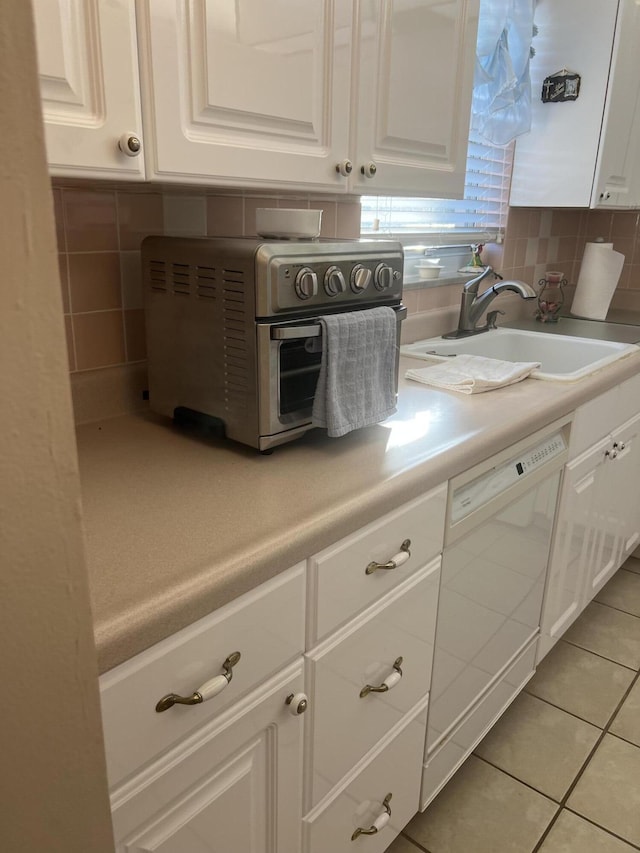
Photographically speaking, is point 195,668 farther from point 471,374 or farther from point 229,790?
point 471,374

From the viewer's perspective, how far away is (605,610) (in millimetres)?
2371

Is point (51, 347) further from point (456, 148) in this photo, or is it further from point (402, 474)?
point (456, 148)

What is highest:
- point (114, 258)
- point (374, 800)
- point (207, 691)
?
point (114, 258)

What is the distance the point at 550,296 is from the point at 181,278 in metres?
2.16

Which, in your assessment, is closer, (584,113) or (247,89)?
(247,89)

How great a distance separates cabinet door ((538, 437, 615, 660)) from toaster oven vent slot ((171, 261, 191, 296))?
1.09 m

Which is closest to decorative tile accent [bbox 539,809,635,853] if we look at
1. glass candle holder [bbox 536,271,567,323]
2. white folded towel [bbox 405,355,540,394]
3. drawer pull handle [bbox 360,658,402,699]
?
drawer pull handle [bbox 360,658,402,699]

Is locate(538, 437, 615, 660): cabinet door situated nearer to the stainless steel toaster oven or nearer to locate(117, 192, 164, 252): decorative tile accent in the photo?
the stainless steel toaster oven

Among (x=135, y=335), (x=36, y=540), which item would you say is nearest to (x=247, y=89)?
(x=135, y=335)

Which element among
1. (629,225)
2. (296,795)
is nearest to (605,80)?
(629,225)

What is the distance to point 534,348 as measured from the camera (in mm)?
2312

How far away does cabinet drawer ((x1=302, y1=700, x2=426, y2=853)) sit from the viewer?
109 centimetres

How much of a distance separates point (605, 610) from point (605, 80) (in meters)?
1.84

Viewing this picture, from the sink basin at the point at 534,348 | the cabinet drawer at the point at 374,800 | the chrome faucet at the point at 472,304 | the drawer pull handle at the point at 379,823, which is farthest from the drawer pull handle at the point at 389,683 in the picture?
the chrome faucet at the point at 472,304
